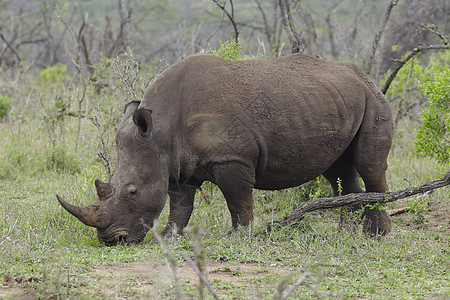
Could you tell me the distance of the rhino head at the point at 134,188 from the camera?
5.80m

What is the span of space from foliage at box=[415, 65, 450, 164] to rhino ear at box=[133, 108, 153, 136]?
319 centimetres

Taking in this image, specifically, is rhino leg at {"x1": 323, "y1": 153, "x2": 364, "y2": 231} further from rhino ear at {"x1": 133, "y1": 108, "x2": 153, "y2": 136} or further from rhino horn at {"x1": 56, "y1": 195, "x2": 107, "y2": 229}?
rhino horn at {"x1": 56, "y1": 195, "x2": 107, "y2": 229}

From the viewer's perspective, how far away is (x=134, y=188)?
584cm

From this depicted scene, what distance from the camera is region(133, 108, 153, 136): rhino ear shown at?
5.77 meters

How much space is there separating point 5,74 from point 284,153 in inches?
445

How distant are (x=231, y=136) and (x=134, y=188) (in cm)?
106

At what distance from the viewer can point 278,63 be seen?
6.61 m

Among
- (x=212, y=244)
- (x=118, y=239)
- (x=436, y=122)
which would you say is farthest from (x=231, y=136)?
(x=436, y=122)

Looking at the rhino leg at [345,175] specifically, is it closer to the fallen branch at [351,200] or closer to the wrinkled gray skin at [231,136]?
the wrinkled gray skin at [231,136]

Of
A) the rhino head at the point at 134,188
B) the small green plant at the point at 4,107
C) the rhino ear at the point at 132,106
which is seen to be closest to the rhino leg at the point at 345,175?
the rhino head at the point at 134,188

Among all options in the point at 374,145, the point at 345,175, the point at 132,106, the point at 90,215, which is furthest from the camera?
the point at 345,175

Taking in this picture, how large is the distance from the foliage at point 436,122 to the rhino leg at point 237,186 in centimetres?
226

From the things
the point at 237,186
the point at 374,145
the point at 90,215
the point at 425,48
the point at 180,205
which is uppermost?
the point at 425,48

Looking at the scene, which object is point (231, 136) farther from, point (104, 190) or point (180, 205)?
point (104, 190)
